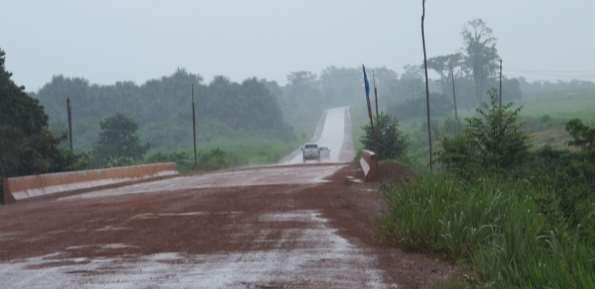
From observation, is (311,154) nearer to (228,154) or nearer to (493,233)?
(228,154)

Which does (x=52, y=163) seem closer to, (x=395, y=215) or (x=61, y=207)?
(x=61, y=207)

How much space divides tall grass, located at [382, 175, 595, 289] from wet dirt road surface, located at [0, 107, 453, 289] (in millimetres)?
490

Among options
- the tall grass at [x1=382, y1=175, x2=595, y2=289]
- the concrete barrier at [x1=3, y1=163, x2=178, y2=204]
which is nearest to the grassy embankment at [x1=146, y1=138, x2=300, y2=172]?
the concrete barrier at [x1=3, y1=163, x2=178, y2=204]

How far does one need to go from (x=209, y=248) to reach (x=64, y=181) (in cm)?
2077

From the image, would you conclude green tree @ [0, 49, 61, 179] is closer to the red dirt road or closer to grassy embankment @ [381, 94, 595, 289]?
the red dirt road

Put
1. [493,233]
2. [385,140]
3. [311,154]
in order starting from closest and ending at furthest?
[493,233]
[385,140]
[311,154]

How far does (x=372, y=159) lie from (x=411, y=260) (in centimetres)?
1967

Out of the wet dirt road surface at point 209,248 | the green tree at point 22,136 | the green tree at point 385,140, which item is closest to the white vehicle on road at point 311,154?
the green tree at point 385,140

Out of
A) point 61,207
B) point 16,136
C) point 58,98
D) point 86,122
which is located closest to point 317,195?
point 61,207

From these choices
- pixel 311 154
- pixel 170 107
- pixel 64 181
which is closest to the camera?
pixel 64 181

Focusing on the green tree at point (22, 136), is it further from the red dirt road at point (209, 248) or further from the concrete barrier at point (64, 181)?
the red dirt road at point (209, 248)

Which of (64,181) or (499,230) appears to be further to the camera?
(64,181)

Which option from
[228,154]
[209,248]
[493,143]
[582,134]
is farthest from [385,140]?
[228,154]

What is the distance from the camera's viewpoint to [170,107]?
140750 millimetres
